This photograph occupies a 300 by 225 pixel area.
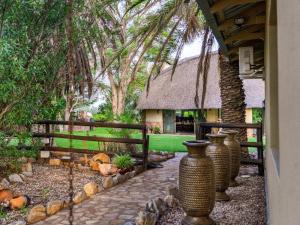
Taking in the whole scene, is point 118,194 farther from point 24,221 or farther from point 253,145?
point 253,145

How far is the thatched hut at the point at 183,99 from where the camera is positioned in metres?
20.9

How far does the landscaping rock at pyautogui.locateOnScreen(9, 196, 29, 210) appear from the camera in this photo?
506 cm

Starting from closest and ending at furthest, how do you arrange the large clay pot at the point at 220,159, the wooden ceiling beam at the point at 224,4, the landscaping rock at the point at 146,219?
the wooden ceiling beam at the point at 224,4, the landscaping rock at the point at 146,219, the large clay pot at the point at 220,159

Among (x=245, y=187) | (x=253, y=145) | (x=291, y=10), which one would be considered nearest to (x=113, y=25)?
(x=253, y=145)

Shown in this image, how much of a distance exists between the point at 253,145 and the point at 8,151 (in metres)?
4.92

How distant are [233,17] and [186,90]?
1714cm

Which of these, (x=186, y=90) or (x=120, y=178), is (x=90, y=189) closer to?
(x=120, y=178)

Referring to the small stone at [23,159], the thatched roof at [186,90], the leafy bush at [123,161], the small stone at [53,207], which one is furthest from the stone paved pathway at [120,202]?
the thatched roof at [186,90]

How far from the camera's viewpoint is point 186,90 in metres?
22.1

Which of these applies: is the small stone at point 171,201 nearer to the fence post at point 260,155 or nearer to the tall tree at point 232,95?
the fence post at point 260,155

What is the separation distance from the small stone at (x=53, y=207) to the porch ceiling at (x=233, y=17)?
332 centimetres

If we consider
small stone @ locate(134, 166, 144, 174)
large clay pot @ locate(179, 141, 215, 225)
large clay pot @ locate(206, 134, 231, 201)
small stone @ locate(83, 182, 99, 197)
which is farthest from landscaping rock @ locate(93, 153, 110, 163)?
large clay pot @ locate(179, 141, 215, 225)

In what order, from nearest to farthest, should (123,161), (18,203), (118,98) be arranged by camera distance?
(18,203) < (123,161) < (118,98)

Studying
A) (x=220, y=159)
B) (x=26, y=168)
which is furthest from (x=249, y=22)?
(x=26, y=168)
